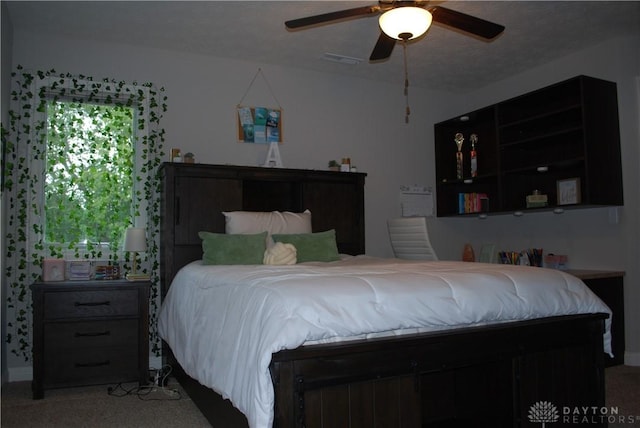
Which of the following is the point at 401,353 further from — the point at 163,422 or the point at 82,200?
the point at 82,200

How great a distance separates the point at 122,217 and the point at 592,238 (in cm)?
378

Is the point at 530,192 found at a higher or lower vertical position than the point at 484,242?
higher

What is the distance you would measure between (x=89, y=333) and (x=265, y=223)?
139 cm

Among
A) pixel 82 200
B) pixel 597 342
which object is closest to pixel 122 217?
pixel 82 200

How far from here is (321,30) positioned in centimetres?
361

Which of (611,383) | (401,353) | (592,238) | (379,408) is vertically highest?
(592,238)

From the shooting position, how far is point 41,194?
3.56 m

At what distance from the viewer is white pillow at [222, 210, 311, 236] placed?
3.56 m

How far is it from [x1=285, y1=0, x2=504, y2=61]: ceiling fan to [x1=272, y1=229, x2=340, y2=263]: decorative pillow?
1504mm

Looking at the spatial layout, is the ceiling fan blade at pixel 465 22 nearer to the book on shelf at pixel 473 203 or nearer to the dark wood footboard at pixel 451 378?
the dark wood footboard at pixel 451 378

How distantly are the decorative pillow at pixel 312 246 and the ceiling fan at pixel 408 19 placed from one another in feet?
4.94

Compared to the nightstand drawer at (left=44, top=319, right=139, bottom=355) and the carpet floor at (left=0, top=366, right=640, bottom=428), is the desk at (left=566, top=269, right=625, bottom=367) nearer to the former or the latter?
the carpet floor at (left=0, top=366, right=640, bottom=428)

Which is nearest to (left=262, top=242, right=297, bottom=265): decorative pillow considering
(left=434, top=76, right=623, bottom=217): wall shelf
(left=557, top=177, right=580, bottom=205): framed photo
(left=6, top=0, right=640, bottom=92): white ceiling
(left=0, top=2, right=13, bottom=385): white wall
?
(left=6, top=0, right=640, bottom=92): white ceiling

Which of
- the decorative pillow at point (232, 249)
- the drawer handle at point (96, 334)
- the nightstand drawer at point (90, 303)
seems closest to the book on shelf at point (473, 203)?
the decorative pillow at point (232, 249)
